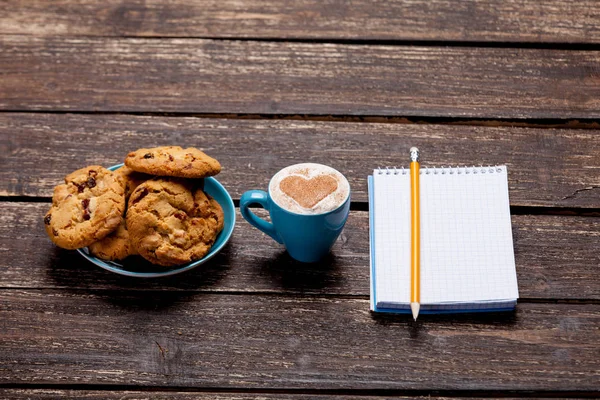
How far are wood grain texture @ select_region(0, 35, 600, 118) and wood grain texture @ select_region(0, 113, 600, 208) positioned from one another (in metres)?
0.04

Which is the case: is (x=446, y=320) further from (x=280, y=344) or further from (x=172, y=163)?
(x=172, y=163)

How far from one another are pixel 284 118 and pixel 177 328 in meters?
0.47

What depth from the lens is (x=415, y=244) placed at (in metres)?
0.98

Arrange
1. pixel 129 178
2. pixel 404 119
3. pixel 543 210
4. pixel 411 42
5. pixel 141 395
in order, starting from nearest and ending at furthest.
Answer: pixel 141 395
pixel 129 178
pixel 543 210
pixel 404 119
pixel 411 42

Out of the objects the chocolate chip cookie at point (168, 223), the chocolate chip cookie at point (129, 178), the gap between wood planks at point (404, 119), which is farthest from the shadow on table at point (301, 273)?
the gap between wood planks at point (404, 119)

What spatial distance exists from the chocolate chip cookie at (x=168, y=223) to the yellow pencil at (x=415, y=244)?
0.29 metres

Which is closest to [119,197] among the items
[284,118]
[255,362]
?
[255,362]

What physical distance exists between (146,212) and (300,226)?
0.21 metres

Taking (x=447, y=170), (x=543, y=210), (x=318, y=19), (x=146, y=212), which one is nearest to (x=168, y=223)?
(x=146, y=212)

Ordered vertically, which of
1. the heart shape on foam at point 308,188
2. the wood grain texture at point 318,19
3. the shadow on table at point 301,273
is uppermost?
the wood grain texture at point 318,19

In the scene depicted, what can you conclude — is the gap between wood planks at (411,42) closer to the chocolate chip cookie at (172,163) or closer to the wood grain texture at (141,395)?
the chocolate chip cookie at (172,163)

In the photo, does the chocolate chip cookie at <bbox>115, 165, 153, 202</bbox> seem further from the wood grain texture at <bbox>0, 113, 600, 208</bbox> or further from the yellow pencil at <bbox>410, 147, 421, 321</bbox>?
the yellow pencil at <bbox>410, 147, 421, 321</bbox>

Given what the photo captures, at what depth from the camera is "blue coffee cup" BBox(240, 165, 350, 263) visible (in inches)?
35.9

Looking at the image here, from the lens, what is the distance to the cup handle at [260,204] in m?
0.95
